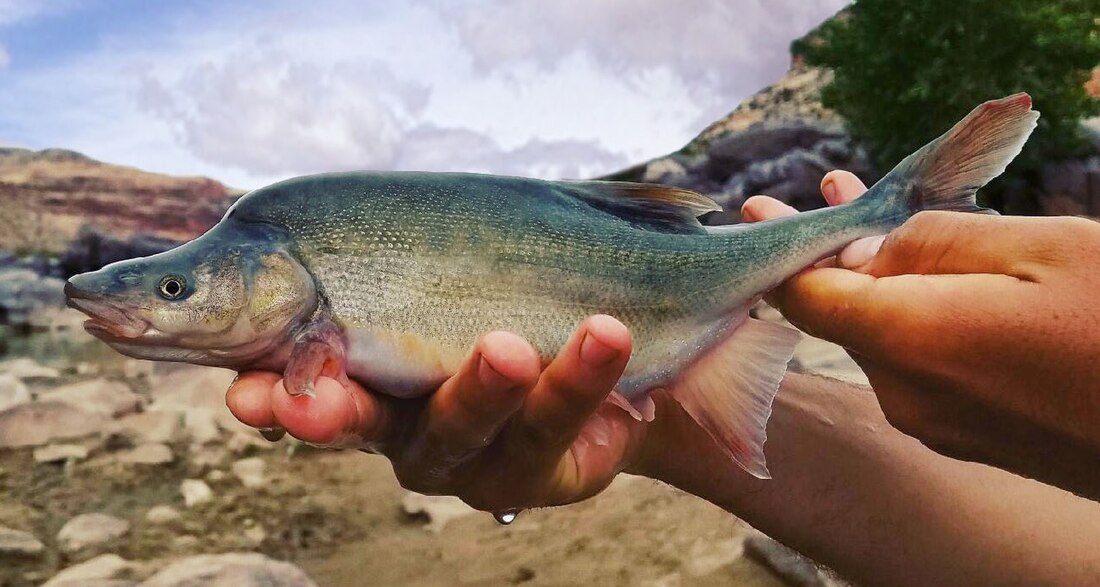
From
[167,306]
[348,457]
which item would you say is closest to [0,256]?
[348,457]

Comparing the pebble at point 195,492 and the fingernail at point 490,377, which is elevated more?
the fingernail at point 490,377

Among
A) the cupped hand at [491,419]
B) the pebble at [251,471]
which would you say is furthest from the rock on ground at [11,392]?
the cupped hand at [491,419]

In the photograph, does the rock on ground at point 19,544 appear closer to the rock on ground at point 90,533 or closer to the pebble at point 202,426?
the rock on ground at point 90,533

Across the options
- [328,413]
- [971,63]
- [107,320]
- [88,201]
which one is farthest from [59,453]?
[971,63]

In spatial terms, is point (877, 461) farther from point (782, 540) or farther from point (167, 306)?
point (167, 306)

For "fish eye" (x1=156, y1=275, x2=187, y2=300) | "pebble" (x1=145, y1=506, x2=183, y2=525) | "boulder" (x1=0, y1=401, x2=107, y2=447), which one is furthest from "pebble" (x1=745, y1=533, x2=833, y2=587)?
"boulder" (x1=0, y1=401, x2=107, y2=447)

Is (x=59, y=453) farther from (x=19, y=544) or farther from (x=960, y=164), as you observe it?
(x=960, y=164)
